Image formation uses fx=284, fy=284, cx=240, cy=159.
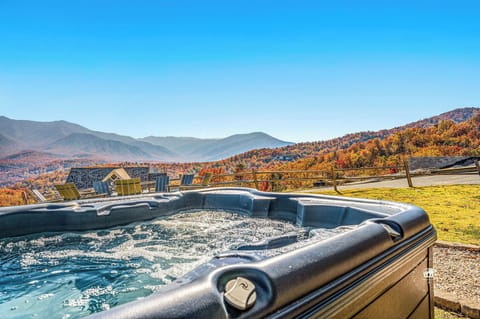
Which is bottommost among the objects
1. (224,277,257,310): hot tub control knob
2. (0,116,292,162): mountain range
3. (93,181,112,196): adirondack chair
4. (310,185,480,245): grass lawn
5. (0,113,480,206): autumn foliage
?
(310,185,480,245): grass lawn

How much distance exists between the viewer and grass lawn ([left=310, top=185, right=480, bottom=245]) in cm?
331

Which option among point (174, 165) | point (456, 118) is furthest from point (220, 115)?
point (456, 118)

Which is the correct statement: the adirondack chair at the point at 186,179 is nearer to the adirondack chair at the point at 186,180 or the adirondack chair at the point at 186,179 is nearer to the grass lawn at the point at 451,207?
the adirondack chair at the point at 186,180

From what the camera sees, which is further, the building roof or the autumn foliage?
the autumn foliage

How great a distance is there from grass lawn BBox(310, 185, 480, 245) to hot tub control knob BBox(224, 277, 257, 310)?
10.9 ft

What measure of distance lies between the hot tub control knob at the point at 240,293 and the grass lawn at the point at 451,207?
3.31 metres

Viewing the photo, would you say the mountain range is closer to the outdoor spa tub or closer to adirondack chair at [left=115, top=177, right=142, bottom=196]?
adirondack chair at [left=115, top=177, right=142, bottom=196]

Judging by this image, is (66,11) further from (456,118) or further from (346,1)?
(456,118)

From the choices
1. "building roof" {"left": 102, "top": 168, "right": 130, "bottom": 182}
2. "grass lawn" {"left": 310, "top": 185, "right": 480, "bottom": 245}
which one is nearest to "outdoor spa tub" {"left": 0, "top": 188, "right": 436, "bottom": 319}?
"grass lawn" {"left": 310, "top": 185, "right": 480, "bottom": 245}

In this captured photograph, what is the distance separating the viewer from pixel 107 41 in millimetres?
11492

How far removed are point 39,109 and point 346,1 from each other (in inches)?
857

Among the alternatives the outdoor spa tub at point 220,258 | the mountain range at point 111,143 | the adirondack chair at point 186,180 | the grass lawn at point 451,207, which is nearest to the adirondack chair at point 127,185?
the adirondack chair at point 186,180

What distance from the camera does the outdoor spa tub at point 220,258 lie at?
2.44 ft

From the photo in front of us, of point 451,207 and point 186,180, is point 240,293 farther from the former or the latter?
point 186,180
